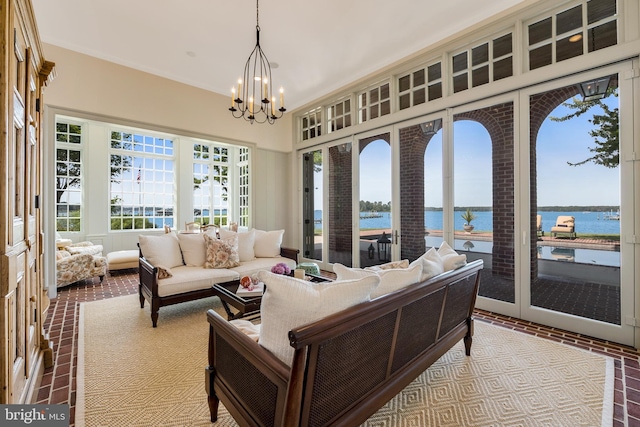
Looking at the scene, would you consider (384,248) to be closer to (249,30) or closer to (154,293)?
(154,293)

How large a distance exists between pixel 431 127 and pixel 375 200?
1.46m

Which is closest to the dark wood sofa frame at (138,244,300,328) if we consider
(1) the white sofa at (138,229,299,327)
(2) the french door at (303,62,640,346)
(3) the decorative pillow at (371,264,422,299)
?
Result: (1) the white sofa at (138,229,299,327)

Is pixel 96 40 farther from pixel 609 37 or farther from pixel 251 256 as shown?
pixel 609 37

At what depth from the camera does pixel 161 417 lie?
1730mm

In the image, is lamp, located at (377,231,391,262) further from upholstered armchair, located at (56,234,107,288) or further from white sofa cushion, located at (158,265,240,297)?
upholstered armchair, located at (56,234,107,288)

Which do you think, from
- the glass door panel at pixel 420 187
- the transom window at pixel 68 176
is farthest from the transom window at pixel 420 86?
the transom window at pixel 68 176

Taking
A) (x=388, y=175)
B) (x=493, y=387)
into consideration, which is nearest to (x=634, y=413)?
(x=493, y=387)

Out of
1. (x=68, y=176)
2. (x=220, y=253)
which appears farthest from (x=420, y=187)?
(x=68, y=176)

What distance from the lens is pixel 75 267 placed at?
4.45 meters

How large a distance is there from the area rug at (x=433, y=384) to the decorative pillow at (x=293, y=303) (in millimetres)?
876

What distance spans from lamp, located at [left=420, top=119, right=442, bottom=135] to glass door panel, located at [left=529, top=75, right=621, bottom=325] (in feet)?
3.56

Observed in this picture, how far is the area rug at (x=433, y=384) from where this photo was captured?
1737 millimetres

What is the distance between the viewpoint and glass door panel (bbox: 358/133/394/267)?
4746 mm

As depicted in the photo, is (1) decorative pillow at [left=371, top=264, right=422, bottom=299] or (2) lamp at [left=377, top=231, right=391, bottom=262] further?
(2) lamp at [left=377, top=231, right=391, bottom=262]
